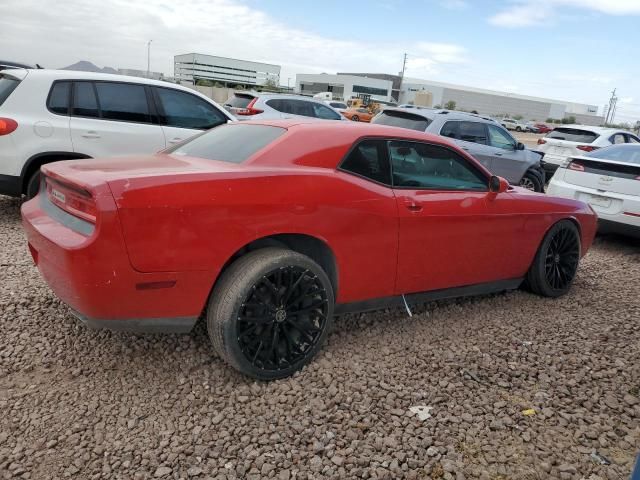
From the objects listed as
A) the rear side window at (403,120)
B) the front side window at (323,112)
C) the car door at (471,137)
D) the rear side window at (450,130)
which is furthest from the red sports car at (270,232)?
the front side window at (323,112)

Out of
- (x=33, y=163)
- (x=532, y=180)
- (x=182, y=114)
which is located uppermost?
(x=182, y=114)

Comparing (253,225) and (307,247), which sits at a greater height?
(253,225)

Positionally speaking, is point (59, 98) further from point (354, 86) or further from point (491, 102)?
point (491, 102)

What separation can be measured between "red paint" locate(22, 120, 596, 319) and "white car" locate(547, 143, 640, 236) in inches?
122

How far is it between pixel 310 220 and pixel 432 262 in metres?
1.12

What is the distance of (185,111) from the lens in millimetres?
6500

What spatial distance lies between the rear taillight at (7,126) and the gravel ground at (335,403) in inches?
80.0

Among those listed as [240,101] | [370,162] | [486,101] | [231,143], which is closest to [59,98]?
[231,143]

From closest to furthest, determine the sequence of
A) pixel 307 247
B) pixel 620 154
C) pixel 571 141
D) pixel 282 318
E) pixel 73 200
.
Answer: pixel 73 200 < pixel 282 318 < pixel 307 247 < pixel 620 154 < pixel 571 141

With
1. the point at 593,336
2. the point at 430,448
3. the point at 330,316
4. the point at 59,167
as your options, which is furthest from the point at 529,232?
the point at 59,167

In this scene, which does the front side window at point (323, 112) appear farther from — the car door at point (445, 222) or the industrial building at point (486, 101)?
the industrial building at point (486, 101)

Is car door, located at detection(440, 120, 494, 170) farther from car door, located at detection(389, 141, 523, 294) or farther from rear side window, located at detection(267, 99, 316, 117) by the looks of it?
car door, located at detection(389, 141, 523, 294)

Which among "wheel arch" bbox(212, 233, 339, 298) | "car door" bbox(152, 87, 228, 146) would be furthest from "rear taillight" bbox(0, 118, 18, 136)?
"wheel arch" bbox(212, 233, 339, 298)

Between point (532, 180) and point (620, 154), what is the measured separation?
2.99 meters
